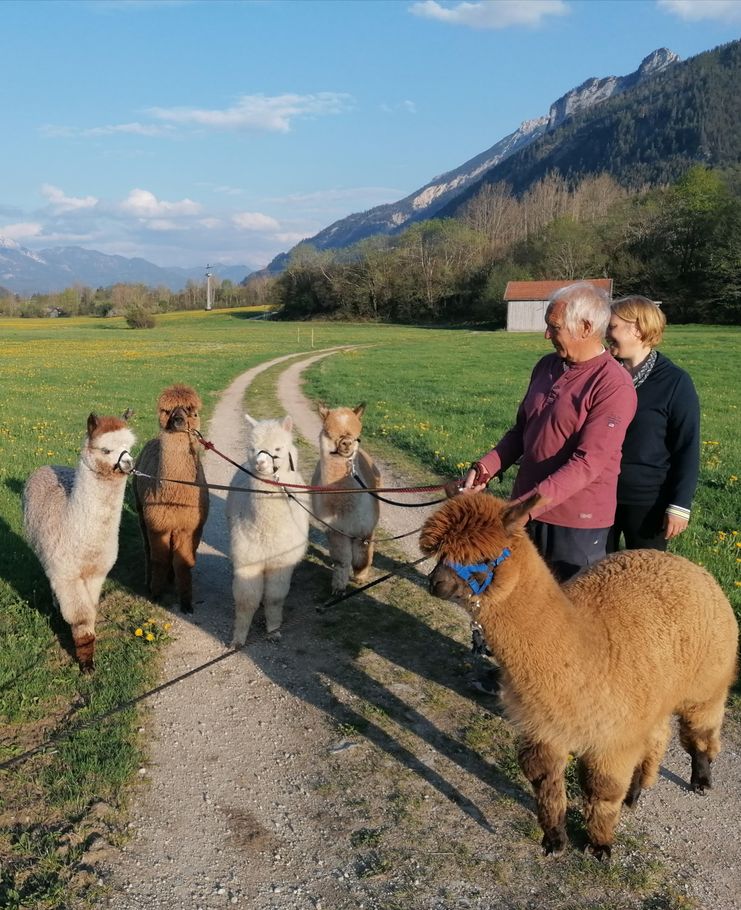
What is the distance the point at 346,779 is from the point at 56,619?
2.93m

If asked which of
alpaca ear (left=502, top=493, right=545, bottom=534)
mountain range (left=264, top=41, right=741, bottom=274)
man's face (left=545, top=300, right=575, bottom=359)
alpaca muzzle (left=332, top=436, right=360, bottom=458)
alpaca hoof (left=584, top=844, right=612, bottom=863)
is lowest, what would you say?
alpaca hoof (left=584, top=844, right=612, bottom=863)

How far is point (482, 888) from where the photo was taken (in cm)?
277

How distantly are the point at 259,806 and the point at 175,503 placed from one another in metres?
2.89

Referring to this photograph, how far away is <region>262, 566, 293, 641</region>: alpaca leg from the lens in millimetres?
5043

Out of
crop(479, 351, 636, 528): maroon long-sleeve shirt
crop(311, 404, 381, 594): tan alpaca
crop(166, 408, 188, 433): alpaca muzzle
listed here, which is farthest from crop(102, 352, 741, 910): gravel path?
crop(166, 408, 188, 433): alpaca muzzle

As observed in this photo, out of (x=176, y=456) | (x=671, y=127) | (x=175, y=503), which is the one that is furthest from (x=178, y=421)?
(x=671, y=127)

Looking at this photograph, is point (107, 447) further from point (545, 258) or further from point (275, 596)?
point (545, 258)

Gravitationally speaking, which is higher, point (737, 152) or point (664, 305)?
point (737, 152)

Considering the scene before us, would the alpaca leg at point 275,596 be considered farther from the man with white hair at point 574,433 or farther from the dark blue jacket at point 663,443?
the dark blue jacket at point 663,443

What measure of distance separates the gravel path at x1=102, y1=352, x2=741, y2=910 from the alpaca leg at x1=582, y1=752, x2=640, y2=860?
35cm

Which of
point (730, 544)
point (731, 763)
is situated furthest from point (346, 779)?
point (730, 544)

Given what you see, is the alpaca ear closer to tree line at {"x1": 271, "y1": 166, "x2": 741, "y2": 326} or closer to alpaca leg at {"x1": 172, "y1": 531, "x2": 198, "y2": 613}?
alpaca leg at {"x1": 172, "y1": 531, "x2": 198, "y2": 613}

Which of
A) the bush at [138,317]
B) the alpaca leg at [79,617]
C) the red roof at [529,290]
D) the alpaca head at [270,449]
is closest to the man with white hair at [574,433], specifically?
the alpaca head at [270,449]

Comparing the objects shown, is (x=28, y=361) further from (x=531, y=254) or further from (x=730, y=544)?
(x=531, y=254)
